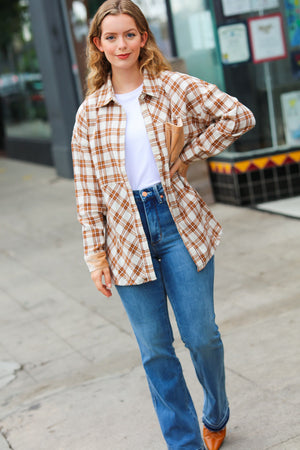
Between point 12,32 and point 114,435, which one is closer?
point 114,435

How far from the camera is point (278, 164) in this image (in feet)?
25.1

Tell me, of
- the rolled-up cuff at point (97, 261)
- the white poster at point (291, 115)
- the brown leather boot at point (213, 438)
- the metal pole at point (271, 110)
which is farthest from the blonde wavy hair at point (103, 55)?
the white poster at point (291, 115)

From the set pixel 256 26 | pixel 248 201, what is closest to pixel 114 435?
pixel 248 201

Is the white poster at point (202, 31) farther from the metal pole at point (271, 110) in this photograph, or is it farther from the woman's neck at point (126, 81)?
the woman's neck at point (126, 81)

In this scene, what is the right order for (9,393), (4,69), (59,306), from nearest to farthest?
(9,393) < (59,306) < (4,69)

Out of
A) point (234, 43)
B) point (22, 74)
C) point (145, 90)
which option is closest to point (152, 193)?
point (145, 90)

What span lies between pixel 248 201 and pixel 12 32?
897cm

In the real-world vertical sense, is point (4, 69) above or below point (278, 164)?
above

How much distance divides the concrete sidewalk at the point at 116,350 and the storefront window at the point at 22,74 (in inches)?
295

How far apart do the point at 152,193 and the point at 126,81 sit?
18.4 inches

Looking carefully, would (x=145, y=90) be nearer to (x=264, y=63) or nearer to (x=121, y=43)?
(x=121, y=43)

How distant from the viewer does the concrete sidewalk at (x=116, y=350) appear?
3.43 meters

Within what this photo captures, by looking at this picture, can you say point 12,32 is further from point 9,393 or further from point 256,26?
point 9,393

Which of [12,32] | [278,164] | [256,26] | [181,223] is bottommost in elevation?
[278,164]
